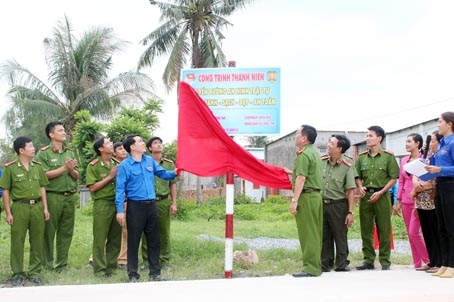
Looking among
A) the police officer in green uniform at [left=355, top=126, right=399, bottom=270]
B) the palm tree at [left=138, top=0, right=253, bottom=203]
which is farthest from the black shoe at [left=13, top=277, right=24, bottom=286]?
the palm tree at [left=138, top=0, right=253, bottom=203]

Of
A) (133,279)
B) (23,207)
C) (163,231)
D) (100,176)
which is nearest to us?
(133,279)

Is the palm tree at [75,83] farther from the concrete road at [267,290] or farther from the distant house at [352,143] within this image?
the concrete road at [267,290]

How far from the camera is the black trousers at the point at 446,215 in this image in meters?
5.40

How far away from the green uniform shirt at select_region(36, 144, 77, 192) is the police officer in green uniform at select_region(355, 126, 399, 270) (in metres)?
3.61

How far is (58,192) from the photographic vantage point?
6586mm

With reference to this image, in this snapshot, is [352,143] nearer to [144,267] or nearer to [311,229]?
[144,267]

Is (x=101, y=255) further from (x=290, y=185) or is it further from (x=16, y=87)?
(x=16, y=87)

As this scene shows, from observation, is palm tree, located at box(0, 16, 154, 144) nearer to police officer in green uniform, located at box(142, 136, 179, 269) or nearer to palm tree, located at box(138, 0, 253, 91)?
palm tree, located at box(138, 0, 253, 91)

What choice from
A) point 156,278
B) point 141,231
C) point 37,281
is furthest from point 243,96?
point 37,281

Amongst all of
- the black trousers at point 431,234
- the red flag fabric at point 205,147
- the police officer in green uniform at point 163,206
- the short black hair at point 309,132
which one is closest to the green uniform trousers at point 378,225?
the black trousers at point 431,234

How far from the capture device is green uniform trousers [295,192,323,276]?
225 inches

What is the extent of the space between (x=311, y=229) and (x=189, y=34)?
56.7 ft

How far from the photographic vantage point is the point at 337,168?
6344 millimetres

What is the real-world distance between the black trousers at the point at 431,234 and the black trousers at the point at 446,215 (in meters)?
0.30
